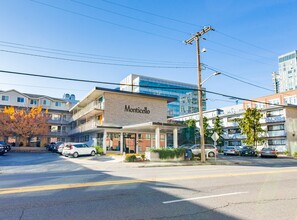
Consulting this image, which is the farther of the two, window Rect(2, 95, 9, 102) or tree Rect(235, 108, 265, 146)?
window Rect(2, 95, 9, 102)

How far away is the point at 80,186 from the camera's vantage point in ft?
29.0

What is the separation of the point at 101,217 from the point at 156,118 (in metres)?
31.5

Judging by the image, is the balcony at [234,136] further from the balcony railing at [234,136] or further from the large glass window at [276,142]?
the large glass window at [276,142]

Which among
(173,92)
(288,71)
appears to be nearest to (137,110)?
(173,92)

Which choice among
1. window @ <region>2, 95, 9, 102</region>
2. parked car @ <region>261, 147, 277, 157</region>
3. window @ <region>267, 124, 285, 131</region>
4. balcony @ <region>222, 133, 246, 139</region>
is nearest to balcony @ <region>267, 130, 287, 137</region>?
window @ <region>267, 124, 285, 131</region>

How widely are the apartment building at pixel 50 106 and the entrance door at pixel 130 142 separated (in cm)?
2637

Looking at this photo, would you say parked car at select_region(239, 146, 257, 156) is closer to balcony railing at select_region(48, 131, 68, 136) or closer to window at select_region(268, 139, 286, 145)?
window at select_region(268, 139, 286, 145)

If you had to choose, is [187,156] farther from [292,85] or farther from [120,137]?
[292,85]

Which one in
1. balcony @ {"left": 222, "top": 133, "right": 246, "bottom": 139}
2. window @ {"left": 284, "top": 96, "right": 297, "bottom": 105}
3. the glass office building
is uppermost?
the glass office building

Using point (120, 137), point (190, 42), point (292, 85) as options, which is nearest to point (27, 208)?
point (190, 42)

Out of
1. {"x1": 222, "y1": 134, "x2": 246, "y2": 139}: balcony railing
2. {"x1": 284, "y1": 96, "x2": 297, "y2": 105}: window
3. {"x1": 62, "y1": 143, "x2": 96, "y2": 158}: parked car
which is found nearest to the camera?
{"x1": 62, "y1": 143, "x2": 96, "y2": 158}: parked car

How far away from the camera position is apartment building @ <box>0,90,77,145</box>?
173 ft

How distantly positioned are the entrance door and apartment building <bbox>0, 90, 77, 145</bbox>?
1038 inches

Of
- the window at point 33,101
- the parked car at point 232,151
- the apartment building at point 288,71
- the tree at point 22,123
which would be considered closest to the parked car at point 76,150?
the tree at point 22,123
